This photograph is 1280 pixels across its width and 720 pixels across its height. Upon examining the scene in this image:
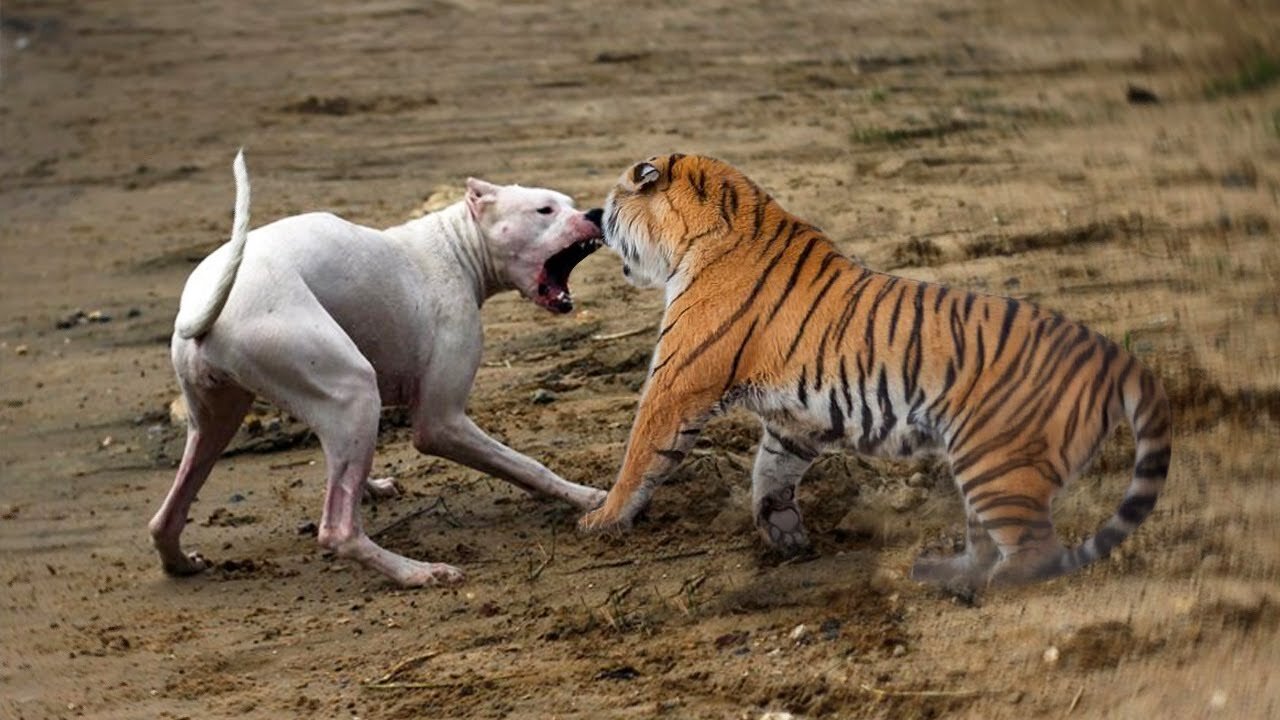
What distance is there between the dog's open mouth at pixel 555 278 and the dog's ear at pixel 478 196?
0.28 m

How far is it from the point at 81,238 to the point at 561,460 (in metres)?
4.21

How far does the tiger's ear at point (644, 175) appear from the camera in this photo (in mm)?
5738

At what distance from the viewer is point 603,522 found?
18.0 feet

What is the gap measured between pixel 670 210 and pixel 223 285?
1328 mm

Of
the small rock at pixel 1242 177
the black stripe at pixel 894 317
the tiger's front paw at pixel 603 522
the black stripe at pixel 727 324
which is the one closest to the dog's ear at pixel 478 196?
the tiger's front paw at pixel 603 522

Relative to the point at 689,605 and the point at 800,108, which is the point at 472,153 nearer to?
the point at 800,108

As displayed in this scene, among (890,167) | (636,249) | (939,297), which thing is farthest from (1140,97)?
(939,297)

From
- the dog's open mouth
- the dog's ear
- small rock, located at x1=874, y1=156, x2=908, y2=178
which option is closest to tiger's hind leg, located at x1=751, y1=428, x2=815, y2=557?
the dog's open mouth

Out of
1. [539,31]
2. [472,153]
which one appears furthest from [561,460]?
[539,31]

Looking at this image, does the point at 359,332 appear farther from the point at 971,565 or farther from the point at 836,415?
the point at 971,565

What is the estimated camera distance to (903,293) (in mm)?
5145

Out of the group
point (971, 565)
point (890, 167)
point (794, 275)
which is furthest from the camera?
point (890, 167)

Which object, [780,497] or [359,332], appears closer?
[780,497]

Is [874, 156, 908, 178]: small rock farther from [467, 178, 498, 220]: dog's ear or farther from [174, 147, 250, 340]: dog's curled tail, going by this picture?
[174, 147, 250, 340]: dog's curled tail
